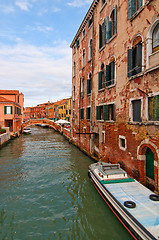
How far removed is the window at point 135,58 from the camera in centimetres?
811

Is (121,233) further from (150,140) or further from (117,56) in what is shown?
(117,56)

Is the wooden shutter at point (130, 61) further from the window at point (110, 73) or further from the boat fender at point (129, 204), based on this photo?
the boat fender at point (129, 204)

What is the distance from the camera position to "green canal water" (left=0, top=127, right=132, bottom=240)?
18.8 ft

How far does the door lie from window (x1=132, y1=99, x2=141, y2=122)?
1641 mm

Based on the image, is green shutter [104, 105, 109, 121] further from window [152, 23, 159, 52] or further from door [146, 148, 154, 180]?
window [152, 23, 159, 52]

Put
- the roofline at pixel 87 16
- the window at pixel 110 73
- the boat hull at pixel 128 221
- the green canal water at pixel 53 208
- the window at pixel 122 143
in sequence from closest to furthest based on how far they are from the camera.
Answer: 1. the boat hull at pixel 128 221
2. the green canal water at pixel 53 208
3. the window at pixel 122 143
4. the window at pixel 110 73
5. the roofline at pixel 87 16

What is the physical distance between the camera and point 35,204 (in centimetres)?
759

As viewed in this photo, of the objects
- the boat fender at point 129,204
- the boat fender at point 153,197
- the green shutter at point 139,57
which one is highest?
the green shutter at point 139,57

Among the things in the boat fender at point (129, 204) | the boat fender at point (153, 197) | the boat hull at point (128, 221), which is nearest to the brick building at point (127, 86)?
the boat fender at point (153, 197)

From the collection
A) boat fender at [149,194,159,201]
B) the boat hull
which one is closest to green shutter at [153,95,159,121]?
boat fender at [149,194,159,201]

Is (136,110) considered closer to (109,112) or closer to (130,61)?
(130,61)

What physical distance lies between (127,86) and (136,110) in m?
1.60

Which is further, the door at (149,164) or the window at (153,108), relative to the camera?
the door at (149,164)

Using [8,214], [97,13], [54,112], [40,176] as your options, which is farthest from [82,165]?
[54,112]
